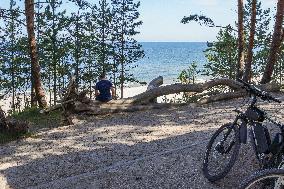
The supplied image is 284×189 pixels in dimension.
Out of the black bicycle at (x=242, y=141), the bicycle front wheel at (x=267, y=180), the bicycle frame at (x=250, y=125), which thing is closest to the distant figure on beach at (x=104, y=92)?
the black bicycle at (x=242, y=141)

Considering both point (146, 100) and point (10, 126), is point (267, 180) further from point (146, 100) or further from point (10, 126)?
point (146, 100)

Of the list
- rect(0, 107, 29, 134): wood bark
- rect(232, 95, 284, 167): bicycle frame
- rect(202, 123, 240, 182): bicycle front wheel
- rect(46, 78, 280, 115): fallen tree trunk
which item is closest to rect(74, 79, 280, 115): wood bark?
rect(46, 78, 280, 115): fallen tree trunk

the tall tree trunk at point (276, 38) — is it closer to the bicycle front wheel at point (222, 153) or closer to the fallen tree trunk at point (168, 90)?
the fallen tree trunk at point (168, 90)

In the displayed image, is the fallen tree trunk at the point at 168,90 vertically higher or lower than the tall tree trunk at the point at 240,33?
lower

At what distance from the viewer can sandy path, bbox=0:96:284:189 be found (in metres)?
8.07

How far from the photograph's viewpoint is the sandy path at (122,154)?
8.07 metres

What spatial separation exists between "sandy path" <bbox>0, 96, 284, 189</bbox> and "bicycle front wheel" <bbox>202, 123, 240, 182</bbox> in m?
0.21

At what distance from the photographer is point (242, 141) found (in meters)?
7.03

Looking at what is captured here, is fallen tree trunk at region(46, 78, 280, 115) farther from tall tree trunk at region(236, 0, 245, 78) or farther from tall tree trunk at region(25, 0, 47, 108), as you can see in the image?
tall tree trunk at region(25, 0, 47, 108)

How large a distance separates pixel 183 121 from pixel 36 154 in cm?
545

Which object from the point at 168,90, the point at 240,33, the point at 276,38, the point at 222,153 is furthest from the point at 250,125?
the point at 240,33

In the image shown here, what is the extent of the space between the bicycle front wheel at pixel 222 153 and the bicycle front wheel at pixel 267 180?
2.57 metres

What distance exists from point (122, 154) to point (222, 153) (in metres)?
3.49

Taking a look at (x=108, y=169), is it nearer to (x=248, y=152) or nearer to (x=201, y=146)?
(x=201, y=146)
